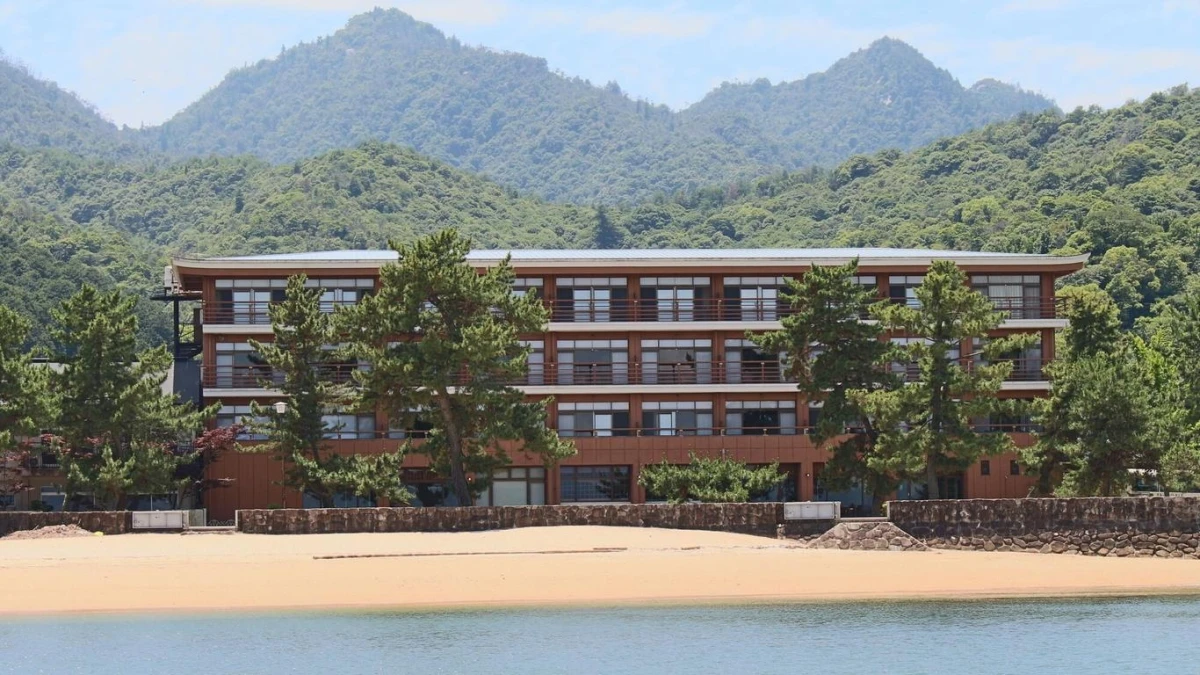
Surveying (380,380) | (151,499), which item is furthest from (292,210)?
(380,380)

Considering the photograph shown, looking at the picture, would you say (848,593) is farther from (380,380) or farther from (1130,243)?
(1130,243)

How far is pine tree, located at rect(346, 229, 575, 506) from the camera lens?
215 ft

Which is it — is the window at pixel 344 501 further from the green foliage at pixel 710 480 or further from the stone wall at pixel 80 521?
the stone wall at pixel 80 521

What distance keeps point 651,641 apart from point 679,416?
4085 cm

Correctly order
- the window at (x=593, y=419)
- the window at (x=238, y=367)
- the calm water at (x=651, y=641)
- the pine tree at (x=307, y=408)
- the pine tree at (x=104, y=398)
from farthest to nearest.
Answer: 1. the window at (x=593, y=419)
2. the window at (x=238, y=367)
3. the pine tree at (x=307, y=408)
4. the pine tree at (x=104, y=398)
5. the calm water at (x=651, y=641)

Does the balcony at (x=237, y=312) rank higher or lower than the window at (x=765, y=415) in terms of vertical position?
higher

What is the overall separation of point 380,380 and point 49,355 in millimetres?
14204

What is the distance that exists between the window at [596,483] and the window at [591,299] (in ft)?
24.2

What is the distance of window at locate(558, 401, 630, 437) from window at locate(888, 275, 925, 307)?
46.6 feet

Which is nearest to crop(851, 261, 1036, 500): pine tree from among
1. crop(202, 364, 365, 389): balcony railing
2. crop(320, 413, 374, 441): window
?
crop(320, 413, 374, 441): window

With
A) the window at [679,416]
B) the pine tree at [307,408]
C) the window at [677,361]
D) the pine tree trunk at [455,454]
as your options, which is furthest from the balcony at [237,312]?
the window at [679,416]

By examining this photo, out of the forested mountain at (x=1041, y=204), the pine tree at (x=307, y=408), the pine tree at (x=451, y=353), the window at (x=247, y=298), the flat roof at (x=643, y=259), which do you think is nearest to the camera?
the pine tree at (x=451, y=353)

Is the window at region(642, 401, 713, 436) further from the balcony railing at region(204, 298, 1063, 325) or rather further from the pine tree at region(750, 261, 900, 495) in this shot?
the pine tree at region(750, 261, 900, 495)

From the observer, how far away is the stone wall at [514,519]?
198 ft
